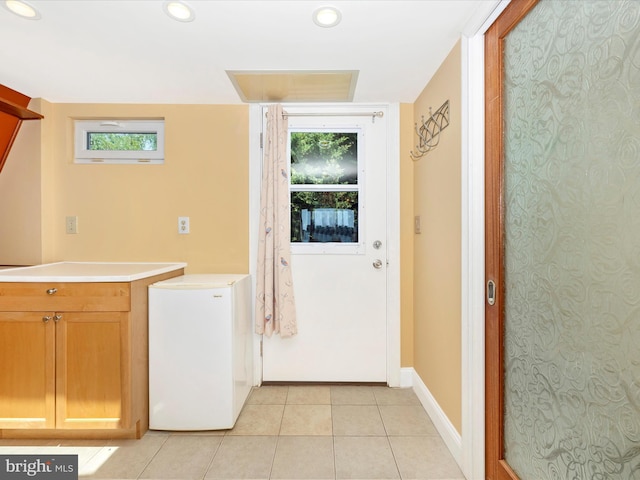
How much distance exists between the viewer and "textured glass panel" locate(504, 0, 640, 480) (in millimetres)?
798

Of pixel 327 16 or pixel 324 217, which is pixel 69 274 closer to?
pixel 324 217

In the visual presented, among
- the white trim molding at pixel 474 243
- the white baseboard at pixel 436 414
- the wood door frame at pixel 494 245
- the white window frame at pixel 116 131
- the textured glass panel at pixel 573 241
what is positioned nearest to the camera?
the textured glass panel at pixel 573 241

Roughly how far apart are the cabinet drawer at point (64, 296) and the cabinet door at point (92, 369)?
0.05 m

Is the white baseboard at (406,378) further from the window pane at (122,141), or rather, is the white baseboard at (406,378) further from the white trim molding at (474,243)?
the window pane at (122,141)

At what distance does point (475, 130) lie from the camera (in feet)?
4.70

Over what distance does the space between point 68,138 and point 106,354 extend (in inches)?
65.4

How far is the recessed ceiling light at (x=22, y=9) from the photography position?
53.3 inches

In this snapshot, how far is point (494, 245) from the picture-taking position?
1.35 meters

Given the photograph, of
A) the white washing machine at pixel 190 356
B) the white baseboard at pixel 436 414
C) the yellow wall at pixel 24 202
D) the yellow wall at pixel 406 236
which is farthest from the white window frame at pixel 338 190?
the yellow wall at pixel 24 202

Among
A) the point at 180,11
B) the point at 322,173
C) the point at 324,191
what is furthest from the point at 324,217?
the point at 180,11

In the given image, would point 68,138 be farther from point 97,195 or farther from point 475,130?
point 475,130

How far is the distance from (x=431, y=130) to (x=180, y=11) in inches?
58.2

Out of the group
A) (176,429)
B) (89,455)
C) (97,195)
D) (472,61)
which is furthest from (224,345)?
(472,61)

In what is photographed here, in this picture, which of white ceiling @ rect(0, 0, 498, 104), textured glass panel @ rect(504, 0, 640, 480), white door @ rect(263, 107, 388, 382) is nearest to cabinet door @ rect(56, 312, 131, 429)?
white door @ rect(263, 107, 388, 382)
